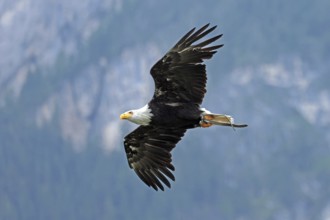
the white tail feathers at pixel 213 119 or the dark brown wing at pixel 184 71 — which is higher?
the dark brown wing at pixel 184 71

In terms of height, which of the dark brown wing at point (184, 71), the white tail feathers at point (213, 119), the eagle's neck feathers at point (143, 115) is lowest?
the white tail feathers at point (213, 119)

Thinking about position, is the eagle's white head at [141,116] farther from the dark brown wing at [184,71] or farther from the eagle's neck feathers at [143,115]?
the dark brown wing at [184,71]

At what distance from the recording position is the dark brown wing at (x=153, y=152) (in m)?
25.4

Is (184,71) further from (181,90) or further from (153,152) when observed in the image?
(153,152)

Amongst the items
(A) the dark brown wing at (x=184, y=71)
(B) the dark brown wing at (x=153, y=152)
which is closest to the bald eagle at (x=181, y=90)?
(A) the dark brown wing at (x=184, y=71)

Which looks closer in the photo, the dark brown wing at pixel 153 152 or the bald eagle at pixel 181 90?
the bald eagle at pixel 181 90

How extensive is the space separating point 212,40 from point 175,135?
2952mm

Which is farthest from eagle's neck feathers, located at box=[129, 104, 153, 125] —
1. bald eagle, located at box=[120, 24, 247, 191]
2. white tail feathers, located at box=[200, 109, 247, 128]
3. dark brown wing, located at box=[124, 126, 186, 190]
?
white tail feathers, located at box=[200, 109, 247, 128]

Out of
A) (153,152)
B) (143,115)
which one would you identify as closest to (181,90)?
(143,115)

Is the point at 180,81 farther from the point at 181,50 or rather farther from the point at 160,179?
the point at 160,179

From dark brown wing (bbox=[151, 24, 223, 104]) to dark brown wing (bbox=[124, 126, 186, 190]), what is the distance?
3.70ft

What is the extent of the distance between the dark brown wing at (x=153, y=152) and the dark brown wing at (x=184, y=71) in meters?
1.13

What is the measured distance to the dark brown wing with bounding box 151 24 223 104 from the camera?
2402cm

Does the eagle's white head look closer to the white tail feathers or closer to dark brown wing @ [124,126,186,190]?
dark brown wing @ [124,126,186,190]
